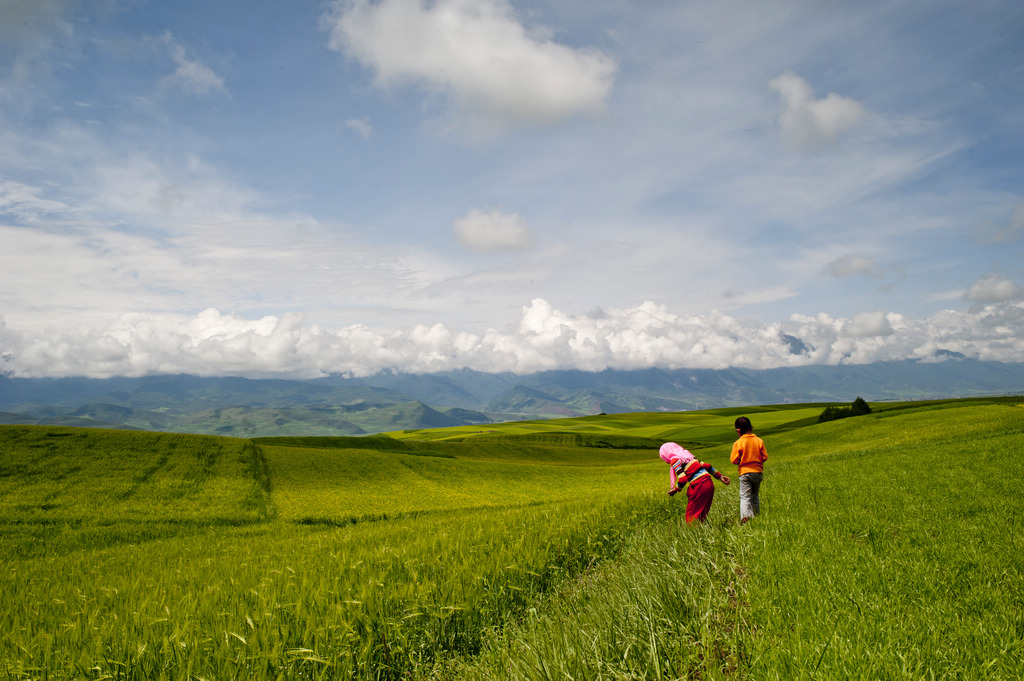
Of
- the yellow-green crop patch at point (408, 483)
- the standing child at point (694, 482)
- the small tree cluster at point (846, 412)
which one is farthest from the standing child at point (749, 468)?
the small tree cluster at point (846, 412)

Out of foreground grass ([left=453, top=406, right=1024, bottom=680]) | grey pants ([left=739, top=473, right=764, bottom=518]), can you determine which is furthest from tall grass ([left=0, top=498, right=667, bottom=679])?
grey pants ([left=739, top=473, right=764, bottom=518])

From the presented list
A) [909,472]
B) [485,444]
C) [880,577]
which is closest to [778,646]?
[880,577]

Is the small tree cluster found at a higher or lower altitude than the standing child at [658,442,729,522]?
lower

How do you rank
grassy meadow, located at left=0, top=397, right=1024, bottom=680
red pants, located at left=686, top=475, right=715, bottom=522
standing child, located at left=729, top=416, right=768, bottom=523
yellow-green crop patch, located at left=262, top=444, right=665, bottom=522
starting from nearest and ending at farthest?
grassy meadow, located at left=0, top=397, right=1024, bottom=680 → red pants, located at left=686, top=475, right=715, bottom=522 → standing child, located at left=729, top=416, right=768, bottom=523 → yellow-green crop patch, located at left=262, top=444, right=665, bottom=522

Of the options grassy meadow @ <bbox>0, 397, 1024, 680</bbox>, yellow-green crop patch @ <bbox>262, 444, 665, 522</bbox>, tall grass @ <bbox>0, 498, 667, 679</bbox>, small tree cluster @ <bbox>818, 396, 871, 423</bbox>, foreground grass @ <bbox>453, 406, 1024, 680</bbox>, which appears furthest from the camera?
small tree cluster @ <bbox>818, 396, 871, 423</bbox>

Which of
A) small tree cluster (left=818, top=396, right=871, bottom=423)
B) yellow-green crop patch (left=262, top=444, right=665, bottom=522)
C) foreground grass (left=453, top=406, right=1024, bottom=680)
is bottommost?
yellow-green crop patch (left=262, top=444, right=665, bottom=522)

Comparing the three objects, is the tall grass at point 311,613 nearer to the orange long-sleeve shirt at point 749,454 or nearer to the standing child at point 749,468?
the standing child at point 749,468

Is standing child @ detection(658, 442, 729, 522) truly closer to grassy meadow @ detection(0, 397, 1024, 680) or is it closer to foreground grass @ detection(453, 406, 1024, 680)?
grassy meadow @ detection(0, 397, 1024, 680)

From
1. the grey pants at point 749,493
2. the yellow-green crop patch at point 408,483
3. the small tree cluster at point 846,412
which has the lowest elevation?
the yellow-green crop patch at point 408,483

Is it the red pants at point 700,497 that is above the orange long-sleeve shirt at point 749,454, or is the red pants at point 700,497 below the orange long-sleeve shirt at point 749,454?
below

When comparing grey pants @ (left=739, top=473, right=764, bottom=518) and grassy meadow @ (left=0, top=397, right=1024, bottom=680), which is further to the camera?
grey pants @ (left=739, top=473, right=764, bottom=518)

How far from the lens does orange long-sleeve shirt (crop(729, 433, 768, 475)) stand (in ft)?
38.6

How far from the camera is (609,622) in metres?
4.55

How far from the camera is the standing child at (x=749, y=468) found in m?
11.7
